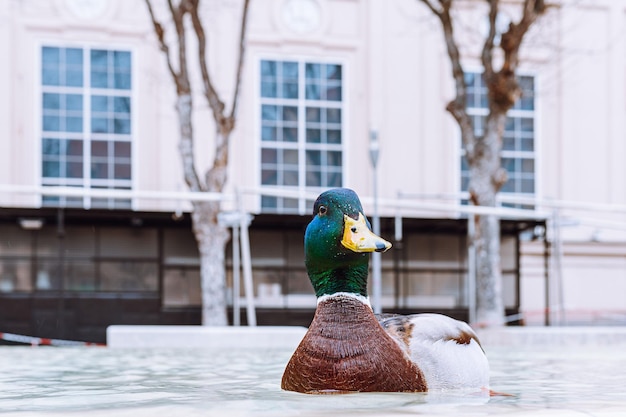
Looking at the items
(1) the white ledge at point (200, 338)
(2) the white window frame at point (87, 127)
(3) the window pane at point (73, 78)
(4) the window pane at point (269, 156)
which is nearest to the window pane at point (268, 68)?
(4) the window pane at point (269, 156)

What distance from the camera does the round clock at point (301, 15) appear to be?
2352cm

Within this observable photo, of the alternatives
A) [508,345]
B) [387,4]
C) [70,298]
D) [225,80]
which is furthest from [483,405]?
[387,4]

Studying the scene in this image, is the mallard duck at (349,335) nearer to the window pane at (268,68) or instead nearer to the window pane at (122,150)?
the window pane at (122,150)

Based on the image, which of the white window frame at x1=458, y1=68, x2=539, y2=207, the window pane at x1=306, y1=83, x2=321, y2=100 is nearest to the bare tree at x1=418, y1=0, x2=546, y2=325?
the window pane at x1=306, y1=83, x2=321, y2=100

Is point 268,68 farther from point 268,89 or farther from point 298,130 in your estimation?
point 298,130

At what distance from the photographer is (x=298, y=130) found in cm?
2323

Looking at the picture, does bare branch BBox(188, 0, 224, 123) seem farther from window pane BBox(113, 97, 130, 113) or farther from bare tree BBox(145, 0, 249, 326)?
window pane BBox(113, 97, 130, 113)

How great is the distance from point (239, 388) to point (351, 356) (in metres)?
1.36

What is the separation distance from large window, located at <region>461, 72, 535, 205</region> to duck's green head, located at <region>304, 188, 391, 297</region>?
2004 cm

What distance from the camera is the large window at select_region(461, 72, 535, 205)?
24141 millimetres

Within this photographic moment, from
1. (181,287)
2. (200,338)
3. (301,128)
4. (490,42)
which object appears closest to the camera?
(200,338)

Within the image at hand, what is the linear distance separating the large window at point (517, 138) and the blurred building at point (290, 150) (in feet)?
0.15

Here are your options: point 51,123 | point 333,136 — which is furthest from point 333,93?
point 51,123

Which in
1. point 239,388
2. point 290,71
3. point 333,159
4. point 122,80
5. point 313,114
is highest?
point 290,71
